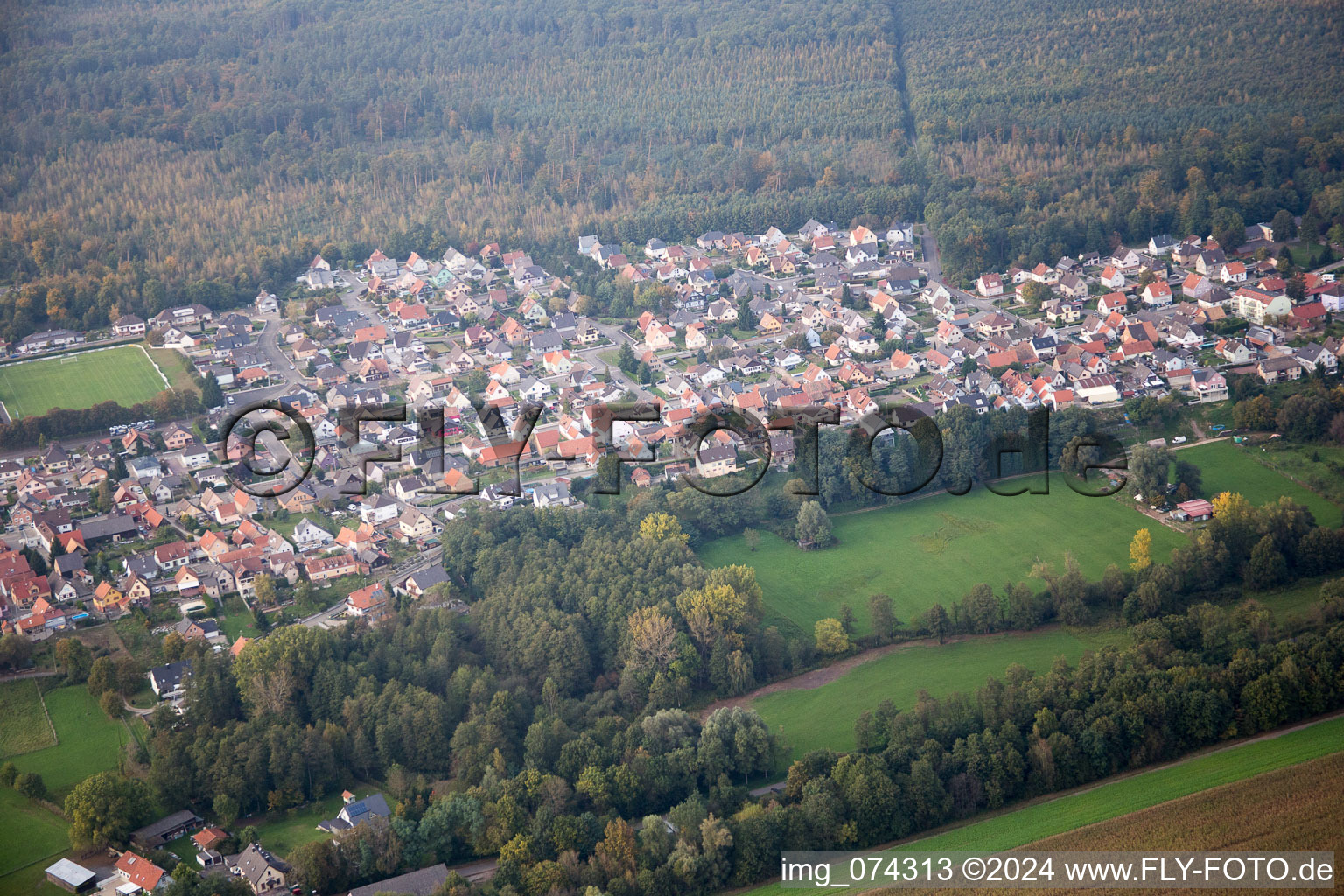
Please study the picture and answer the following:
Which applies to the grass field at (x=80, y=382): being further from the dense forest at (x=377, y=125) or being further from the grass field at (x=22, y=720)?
the grass field at (x=22, y=720)

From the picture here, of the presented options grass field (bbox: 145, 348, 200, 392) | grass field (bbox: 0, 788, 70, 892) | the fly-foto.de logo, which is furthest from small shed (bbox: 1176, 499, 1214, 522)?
grass field (bbox: 145, 348, 200, 392)

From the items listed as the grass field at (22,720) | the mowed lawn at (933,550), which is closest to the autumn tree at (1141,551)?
the mowed lawn at (933,550)

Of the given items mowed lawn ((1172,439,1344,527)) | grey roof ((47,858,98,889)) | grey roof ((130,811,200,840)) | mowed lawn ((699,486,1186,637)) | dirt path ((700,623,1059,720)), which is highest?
mowed lawn ((1172,439,1344,527))

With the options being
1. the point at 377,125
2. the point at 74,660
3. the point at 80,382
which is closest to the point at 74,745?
the point at 74,660

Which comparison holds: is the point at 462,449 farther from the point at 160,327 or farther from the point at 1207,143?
the point at 1207,143

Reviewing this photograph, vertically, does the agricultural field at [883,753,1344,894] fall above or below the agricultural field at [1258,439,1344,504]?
below

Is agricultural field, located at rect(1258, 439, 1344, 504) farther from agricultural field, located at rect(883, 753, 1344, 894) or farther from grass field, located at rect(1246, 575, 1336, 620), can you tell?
agricultural field, located at rect(883, 753, 1344, 894)

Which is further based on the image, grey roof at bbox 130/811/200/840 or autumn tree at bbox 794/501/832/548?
autumn tree at bbox 794/501/832/548
